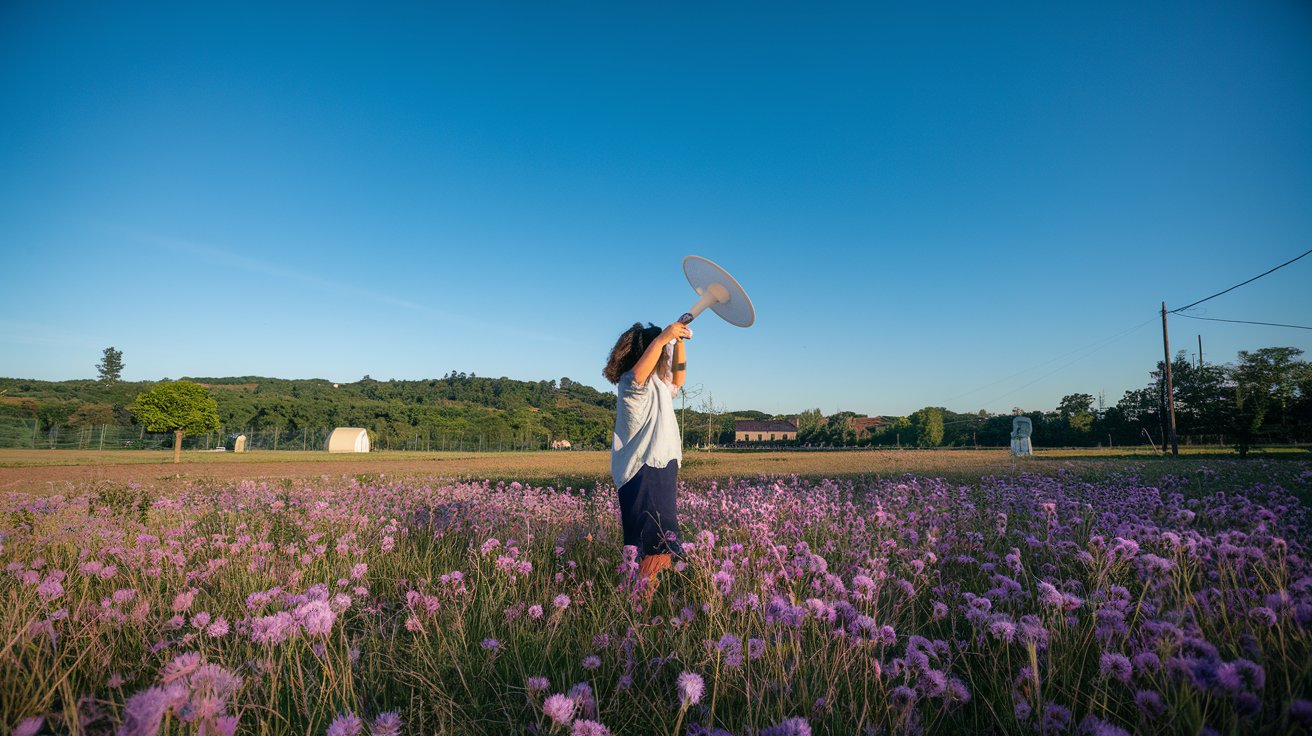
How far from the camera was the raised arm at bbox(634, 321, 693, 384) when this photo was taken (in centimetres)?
354

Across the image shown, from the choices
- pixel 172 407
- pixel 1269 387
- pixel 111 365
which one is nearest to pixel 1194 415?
pixel 1269 387

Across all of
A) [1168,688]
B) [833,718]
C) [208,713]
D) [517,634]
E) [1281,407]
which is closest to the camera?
[208,713]

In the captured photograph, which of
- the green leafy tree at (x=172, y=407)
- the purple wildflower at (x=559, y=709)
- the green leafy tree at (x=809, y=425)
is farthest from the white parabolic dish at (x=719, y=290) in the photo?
the green leafy tree at (x=809, y=425)

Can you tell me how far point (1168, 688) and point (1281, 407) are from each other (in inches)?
1817

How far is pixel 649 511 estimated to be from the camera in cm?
362

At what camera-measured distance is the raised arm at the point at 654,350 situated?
3535 millimetres

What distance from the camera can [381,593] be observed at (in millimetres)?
3633

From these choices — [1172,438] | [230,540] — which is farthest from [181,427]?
[1172,438]

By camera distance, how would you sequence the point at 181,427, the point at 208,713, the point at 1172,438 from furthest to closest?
the point at 181,427
the point at 1172,438
the point at 208,713

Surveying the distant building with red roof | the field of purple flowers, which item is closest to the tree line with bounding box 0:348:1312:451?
the distant building with red roof

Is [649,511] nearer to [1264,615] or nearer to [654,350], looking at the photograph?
[654,350]

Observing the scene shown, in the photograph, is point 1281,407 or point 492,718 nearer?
point 492,718

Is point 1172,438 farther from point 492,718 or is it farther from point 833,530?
point 492,718

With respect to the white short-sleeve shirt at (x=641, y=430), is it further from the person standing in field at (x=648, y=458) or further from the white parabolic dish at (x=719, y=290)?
the white parabolic dish at (x=719, y=290)
